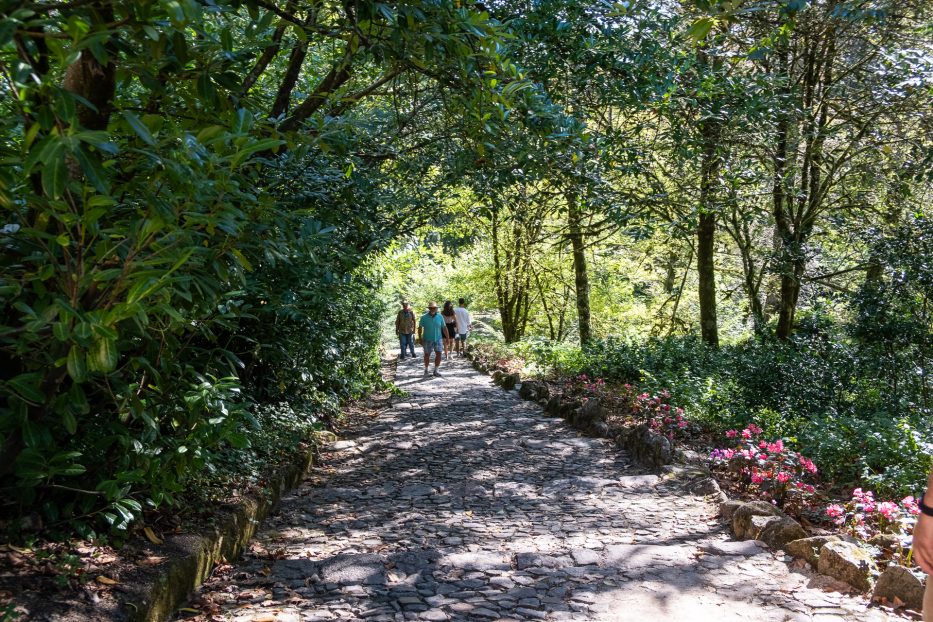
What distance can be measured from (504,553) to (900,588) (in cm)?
241

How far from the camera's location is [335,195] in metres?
6.98

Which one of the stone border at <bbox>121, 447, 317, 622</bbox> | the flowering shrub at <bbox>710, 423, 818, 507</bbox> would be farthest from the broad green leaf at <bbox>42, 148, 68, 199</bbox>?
the flowering shrub at <bbox>710, 423, 818, 507</bbox>

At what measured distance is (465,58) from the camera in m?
4.14

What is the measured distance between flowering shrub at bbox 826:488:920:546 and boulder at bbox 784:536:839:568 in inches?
10.0

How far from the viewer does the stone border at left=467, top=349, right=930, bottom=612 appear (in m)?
3.77

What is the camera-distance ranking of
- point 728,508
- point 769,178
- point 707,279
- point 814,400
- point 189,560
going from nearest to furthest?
point 189,560 < point 728,508 < point 814,400 < point 769,178 < point 707,279

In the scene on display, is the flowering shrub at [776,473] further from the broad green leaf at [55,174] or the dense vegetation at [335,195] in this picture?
the broad green leaf at [55,174]

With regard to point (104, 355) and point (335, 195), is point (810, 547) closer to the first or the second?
point (104, 355)

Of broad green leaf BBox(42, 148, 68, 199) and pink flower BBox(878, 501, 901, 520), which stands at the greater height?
broad green leaf BBox(42, 148, 68, 199)

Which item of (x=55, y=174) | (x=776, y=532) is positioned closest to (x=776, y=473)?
(x=776, y=532)

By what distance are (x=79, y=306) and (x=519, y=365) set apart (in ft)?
54.5

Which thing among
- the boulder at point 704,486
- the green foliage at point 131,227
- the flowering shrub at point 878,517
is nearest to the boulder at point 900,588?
the flowering shrub at point 878,517

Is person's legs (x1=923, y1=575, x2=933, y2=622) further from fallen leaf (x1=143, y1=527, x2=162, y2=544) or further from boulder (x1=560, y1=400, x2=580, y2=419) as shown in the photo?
boulder (x1=560, y1=400, x2=580, y2=419)

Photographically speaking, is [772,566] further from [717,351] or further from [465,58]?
[717,351]
